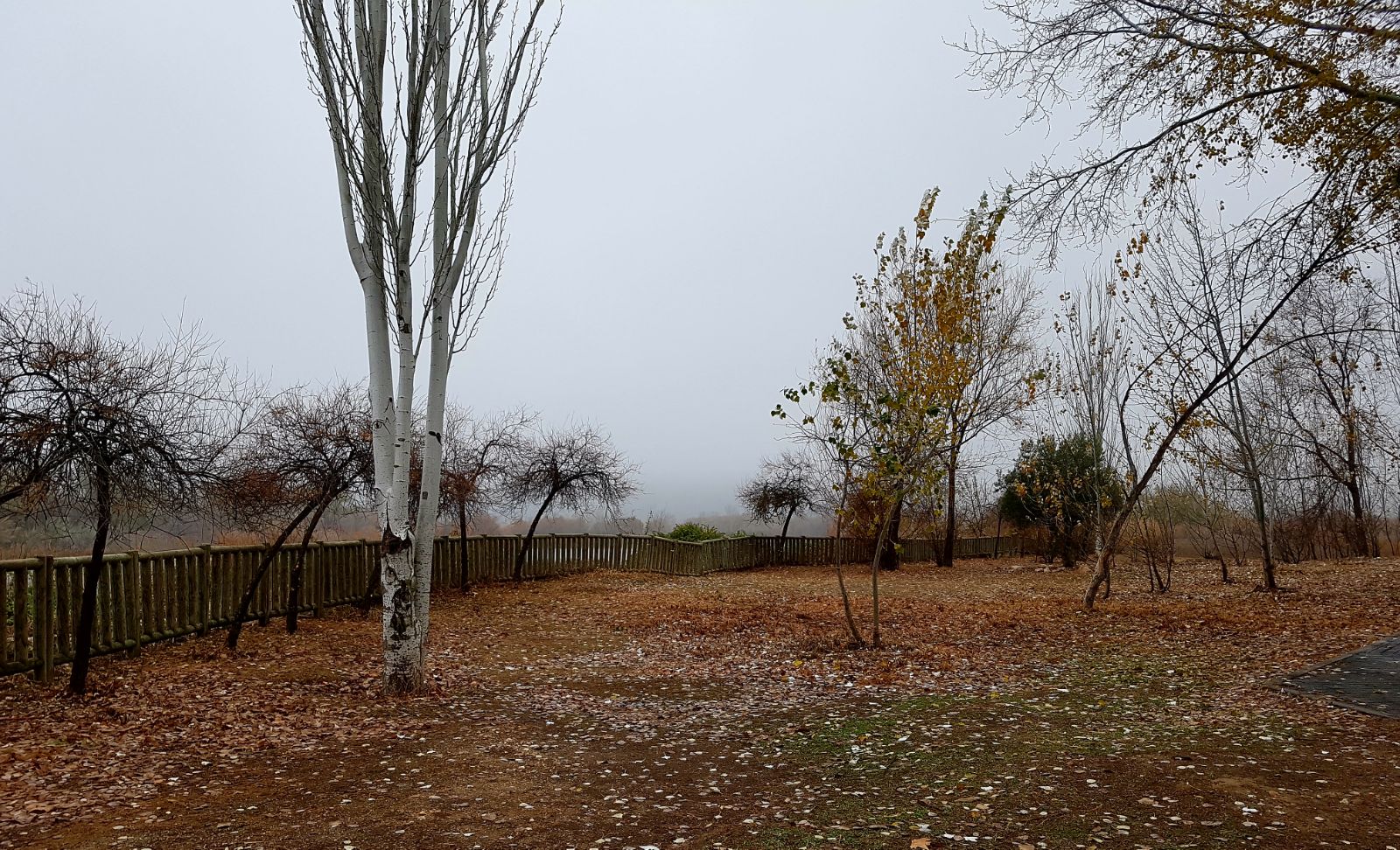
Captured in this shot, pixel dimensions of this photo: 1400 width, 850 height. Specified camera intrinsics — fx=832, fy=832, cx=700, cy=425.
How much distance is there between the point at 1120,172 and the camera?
7.36 metres

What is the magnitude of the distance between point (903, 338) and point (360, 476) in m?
7.38

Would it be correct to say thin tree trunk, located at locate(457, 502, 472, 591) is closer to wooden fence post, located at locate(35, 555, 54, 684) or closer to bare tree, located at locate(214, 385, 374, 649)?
bare tree, located at locate(214, 385, 374, 649)

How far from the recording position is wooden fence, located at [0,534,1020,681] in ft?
24.7

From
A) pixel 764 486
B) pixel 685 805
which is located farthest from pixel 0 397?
pixel 764 486

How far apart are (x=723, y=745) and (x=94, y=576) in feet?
18.8

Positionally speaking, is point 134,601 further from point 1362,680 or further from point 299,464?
point 1362,680

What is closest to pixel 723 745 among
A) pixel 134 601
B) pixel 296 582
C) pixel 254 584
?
pixel 134 601

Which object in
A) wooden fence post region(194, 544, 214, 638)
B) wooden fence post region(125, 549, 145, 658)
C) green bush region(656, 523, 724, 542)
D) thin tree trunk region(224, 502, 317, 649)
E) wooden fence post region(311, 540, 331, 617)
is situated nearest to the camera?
wooden fence post region(125, 549, 145, 658)

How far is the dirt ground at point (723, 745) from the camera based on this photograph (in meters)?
4.12

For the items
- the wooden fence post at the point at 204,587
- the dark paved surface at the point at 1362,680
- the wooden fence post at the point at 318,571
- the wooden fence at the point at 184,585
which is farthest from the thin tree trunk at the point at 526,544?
the dark paved surface at the point at 1362,680

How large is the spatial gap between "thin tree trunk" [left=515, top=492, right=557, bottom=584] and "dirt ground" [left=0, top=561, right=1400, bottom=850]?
6.95m

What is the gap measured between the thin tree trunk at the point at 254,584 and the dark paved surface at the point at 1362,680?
10.5 meters

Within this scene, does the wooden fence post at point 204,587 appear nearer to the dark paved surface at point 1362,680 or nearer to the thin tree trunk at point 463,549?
the thin tree trunk at point 463,549

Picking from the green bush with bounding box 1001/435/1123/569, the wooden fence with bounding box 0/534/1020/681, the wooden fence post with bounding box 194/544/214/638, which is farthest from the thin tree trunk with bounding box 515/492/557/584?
the green bush with bounding box 1001/435/1123/569
